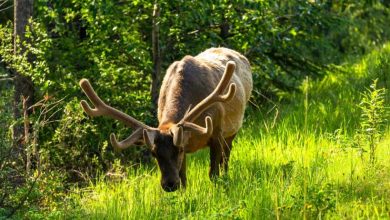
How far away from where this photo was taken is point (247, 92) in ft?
34.9

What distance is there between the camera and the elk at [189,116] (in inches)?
316

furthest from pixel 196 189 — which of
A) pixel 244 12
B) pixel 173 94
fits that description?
pixel 244 12

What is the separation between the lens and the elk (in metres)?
8.03

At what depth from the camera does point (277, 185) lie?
7102 millimetres

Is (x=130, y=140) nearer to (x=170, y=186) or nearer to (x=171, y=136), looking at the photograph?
(x=171, y=136)

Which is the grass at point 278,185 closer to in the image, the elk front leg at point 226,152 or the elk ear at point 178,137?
the elk front leg at point 226,152

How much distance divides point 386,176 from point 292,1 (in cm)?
674

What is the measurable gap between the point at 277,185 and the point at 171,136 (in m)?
1.44

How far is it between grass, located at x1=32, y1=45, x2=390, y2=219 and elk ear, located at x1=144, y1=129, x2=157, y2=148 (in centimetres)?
50

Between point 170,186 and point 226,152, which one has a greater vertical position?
point 170,186

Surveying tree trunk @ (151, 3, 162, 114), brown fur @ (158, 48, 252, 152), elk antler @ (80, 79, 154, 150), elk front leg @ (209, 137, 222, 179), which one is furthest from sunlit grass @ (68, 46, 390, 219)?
tree trunk @ (151, 3, 162, 114)

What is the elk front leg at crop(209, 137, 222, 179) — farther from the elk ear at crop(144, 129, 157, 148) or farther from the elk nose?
the elk ear at crop(144, 129, 157, 148)

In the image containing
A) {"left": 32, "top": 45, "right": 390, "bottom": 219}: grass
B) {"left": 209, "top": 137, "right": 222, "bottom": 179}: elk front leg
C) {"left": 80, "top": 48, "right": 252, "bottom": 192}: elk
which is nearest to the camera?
{"left": 32, "top": 45, "right": 390, "bottom": 219}: grass

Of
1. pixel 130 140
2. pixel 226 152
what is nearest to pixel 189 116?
pixel 130 140
